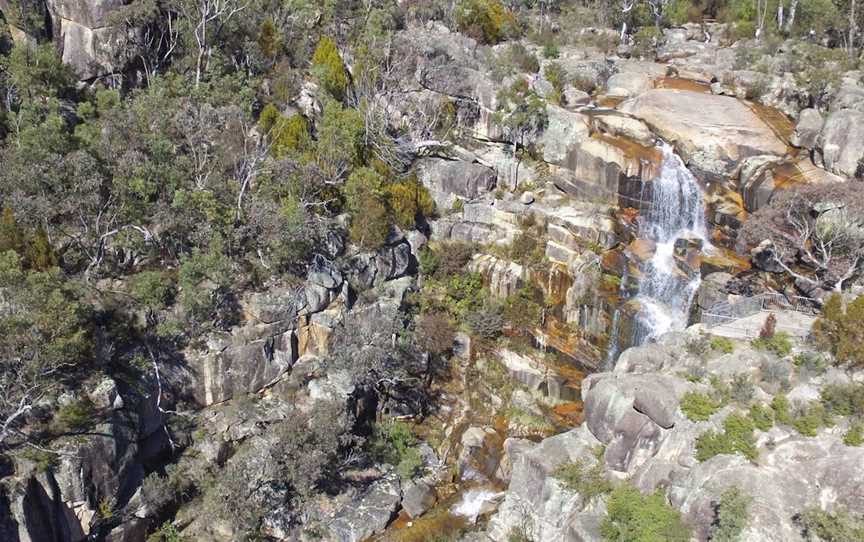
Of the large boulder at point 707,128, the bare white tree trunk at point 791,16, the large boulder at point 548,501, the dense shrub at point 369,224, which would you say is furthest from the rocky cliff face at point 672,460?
the bare white tree trunk at point 791,16

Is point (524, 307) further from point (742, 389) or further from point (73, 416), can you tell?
point (73, 416)

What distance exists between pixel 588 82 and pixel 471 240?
55.0ft

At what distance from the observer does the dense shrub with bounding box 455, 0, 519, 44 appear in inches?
1999

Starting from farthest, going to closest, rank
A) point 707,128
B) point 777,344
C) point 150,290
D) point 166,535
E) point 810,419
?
point 707,128 → point 150,290 → point 777,344 → point 166,535 → point 810,419

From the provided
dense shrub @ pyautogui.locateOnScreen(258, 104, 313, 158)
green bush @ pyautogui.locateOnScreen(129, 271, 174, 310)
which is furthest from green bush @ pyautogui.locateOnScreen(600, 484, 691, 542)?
dense shrub @ pyautogui.locateOnScreen(258, 104, 313, 158)

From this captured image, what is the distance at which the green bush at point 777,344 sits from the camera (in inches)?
979

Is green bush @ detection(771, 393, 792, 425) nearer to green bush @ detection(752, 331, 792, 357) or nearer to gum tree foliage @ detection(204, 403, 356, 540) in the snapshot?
green bush @ detection(752, 331, 792, 357)

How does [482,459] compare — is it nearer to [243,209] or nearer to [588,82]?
[243,209]

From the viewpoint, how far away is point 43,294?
22703mm

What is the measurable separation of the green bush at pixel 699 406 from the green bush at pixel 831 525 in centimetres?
417

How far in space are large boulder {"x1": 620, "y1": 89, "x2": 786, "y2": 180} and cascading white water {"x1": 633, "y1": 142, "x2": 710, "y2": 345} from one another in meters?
1.10

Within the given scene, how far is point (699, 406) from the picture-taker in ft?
75.5

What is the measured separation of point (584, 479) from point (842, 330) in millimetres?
11219

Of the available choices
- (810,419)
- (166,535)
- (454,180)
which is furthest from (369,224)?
(810,419)
